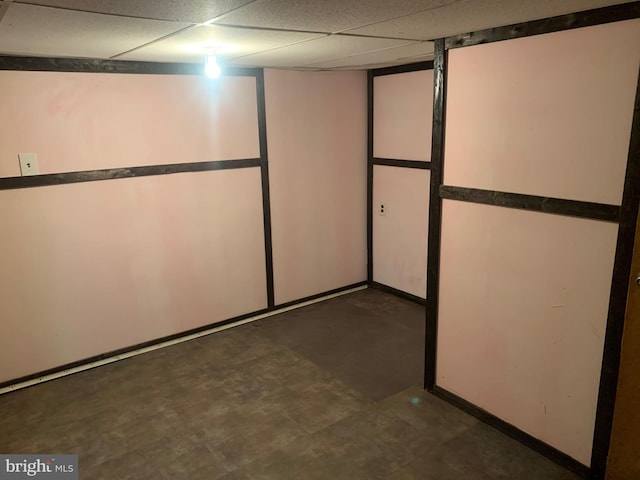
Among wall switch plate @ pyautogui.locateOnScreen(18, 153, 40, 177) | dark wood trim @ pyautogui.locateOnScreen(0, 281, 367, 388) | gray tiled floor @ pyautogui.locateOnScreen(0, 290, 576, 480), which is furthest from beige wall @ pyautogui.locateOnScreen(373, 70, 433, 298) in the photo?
wall switch plate @ pyautogui.locateOnScreen(18, 153, 40, 177)

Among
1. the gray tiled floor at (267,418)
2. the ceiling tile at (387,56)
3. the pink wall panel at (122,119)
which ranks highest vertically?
the ceiling tile at (387,56)

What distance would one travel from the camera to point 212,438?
2.84 meters

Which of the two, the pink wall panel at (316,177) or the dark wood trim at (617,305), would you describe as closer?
the dark wood trim at (617,305)

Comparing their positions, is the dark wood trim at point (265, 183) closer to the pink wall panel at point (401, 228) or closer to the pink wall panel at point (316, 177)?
the pink wall panel at point (316, 177)

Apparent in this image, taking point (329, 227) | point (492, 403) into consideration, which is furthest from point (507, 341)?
point (329, 227)

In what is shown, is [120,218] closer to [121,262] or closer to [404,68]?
[121,262]

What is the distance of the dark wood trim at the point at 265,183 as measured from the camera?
4168 mm

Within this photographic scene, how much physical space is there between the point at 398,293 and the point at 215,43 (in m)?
3.16

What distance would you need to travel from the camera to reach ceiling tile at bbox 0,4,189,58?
187 cm

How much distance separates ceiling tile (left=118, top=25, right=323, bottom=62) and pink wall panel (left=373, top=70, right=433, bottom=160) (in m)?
1.80

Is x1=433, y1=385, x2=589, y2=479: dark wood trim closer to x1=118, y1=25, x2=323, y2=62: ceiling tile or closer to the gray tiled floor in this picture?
the gray tiled floor

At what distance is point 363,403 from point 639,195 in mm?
1996

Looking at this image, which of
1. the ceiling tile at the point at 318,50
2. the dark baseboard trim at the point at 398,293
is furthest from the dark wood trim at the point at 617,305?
the dark baseboard trim at the point at 398,293

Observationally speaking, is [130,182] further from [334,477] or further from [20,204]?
[334,477]
